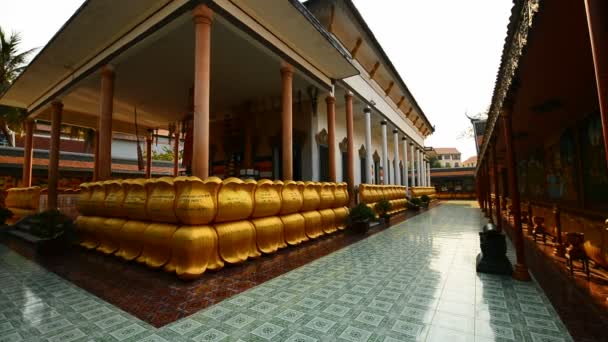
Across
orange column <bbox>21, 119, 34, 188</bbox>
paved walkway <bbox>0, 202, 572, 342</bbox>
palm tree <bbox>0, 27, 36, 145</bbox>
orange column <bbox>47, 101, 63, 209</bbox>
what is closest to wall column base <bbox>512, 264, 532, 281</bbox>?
paved walkway <bbox>0, 202, 572, 342</bbox>

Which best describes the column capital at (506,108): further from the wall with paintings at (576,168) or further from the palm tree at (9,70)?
the palm tree at (9,70)

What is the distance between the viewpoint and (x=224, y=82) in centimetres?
956

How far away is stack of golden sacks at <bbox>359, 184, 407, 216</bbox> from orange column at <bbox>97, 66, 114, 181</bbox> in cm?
746

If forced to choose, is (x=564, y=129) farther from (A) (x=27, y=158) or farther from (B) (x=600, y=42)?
(A) (x=27, y=158)

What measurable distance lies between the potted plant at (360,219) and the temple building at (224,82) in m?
1.85

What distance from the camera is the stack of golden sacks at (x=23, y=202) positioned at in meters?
8.26

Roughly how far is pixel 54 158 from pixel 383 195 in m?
11.8

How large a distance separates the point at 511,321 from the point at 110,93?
29.2 feet

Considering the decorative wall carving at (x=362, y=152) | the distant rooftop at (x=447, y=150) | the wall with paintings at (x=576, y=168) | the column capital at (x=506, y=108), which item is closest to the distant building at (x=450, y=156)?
the distant rooftop at (x=447, y=150)

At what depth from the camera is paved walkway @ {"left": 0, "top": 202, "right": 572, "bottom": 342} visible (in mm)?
2145

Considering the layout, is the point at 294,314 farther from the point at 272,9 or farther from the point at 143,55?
the point at 143,55

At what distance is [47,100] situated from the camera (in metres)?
9.34

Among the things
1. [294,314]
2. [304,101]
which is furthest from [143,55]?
[294,314]

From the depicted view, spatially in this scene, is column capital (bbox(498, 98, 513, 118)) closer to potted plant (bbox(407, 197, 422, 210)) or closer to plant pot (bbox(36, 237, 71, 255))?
plant pot (bbox(36, 237, 71, 255))
